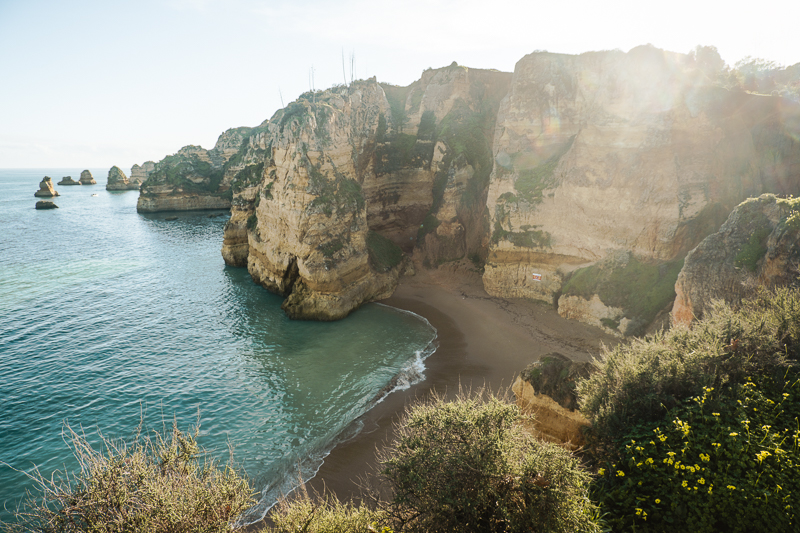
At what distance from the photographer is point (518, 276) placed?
30.9m

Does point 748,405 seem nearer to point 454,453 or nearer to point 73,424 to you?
point 454,453

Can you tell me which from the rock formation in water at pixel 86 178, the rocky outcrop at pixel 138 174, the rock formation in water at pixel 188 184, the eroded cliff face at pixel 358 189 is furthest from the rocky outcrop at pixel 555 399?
the rock formation in water at pixel 86 178

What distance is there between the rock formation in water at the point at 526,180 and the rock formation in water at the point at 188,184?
48820 millimetres

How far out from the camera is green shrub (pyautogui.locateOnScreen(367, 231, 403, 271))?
35.5 meters

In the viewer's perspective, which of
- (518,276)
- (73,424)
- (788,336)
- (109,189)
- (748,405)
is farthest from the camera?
(109,189)

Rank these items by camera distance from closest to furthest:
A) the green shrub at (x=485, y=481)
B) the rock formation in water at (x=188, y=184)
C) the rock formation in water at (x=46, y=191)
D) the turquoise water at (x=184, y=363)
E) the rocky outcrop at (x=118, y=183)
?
the green shrub at (x=485, y=481) < the turquoise water at (x=184, y=363) < the rock formation in water at (x=188, y=184) < the rock formation in water at (x=46, y=191) < the rocky outcrop at (x=118, y=183)

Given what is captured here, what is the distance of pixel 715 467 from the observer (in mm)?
8055

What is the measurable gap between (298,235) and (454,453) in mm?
25128

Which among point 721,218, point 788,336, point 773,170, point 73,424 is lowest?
point 73,424

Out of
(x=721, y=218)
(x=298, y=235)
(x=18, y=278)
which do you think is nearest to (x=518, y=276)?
(x=721, y=218)

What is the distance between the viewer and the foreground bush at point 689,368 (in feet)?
31.9

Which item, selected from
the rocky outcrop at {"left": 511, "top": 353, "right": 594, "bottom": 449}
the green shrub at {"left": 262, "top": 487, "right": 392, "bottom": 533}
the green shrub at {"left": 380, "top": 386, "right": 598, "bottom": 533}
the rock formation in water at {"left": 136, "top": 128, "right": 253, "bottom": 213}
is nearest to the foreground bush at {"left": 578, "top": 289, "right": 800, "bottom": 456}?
the green shrub at {"left": 380, "top": 386, "right": 598, "bottom": 533}

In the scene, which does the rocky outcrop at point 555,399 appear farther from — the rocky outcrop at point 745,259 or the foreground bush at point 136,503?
the foreground bush at point 136,503

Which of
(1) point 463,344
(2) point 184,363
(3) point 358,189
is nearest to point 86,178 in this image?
(3) point 358,189
